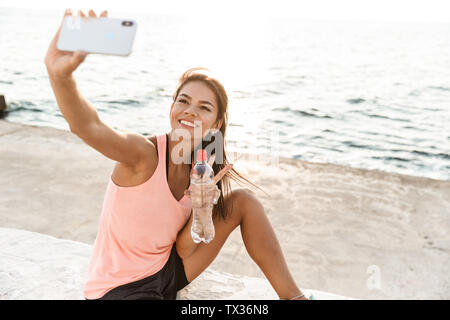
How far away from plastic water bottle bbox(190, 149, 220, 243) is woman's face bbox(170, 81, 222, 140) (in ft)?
0.63

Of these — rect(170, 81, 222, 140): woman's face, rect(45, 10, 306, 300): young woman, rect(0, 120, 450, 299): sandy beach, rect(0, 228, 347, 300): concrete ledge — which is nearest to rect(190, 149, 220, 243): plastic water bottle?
rect(45, 10, 306, 300): young woman

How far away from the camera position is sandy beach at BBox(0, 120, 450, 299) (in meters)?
3.13

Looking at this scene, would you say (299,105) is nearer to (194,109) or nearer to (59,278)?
(59,278)

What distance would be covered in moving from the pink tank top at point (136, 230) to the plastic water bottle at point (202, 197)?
126 millimetres

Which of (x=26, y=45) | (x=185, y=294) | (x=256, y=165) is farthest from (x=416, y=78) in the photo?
(x=26, y=45)

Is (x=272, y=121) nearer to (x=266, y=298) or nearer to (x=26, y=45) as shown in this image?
(x=266, y=298)

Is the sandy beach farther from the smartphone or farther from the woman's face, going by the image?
the smartphone

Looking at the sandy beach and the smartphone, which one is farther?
the sandy beach

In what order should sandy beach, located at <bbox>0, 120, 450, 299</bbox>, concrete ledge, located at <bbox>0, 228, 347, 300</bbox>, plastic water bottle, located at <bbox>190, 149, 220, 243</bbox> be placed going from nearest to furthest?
plastic water bottle, located at <bbox>190, 149, 220, 243</bbox>, concrete ledge, located at <bbox>0, 228, 347, 300</bbox>, sandy beach, located at <bbox>0, 120, 450, 299</bbox>

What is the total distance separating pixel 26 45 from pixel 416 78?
30400mm

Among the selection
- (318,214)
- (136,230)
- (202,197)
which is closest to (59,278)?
(136,230)

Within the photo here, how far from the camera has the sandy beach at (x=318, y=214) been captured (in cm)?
313

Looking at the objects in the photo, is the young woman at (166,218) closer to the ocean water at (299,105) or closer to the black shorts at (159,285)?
the black shorts at (159,285)

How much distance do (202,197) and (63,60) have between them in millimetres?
816
